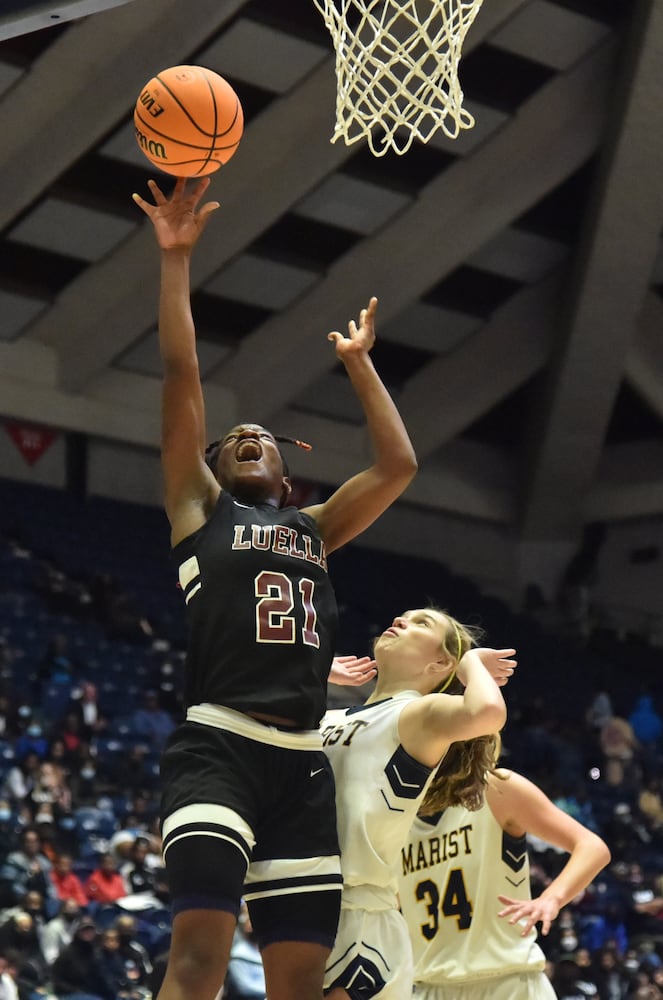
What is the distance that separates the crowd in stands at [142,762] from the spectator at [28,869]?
0.05 ft

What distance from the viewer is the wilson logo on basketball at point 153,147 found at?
→ 4.43 metres

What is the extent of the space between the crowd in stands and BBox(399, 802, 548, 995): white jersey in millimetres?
3024

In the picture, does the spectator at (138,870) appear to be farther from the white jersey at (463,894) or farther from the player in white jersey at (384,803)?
the player in white jersey at (384,803)

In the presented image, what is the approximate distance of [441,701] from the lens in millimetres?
4219

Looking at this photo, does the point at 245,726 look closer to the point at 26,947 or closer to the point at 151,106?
the point at 151,106

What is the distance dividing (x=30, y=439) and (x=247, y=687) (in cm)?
1507

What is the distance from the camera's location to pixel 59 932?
961 cm

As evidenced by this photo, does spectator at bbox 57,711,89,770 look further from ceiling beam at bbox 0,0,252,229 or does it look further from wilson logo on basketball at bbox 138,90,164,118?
wilson logo on basketball at bbox 138,90,164,118

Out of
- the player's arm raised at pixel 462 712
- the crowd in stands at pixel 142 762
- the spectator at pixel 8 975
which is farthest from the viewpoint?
the crowd in stands at pixel 142 762

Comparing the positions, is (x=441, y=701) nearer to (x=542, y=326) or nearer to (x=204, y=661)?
(x=204, y=661)

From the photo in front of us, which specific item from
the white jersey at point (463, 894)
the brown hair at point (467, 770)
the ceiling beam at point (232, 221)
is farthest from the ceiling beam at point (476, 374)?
the brown hair at point (467, 770)

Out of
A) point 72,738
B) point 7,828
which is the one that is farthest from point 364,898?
point 72,738

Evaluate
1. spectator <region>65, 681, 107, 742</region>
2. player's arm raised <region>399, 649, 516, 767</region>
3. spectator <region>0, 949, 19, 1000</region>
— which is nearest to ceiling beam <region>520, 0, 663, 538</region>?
spectator <region>65, 681, 107, 742</region>

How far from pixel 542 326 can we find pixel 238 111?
15447mm
